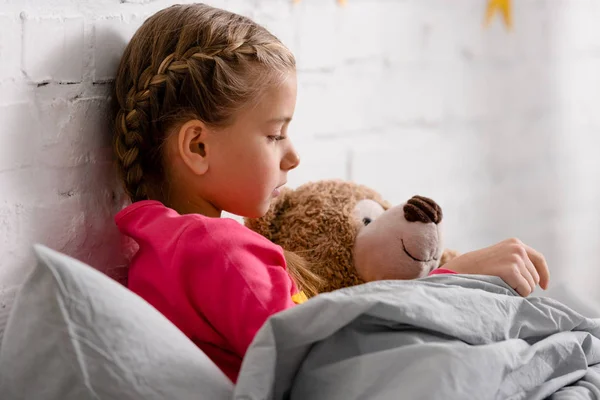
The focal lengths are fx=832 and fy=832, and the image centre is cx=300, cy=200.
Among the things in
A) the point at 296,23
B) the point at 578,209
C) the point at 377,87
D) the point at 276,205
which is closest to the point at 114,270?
the point at 276,205

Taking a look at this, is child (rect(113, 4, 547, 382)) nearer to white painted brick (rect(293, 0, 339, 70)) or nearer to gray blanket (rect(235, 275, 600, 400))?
gray blanket (rect(235, 275, 600, 400))

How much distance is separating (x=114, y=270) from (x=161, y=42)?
33 centimetres

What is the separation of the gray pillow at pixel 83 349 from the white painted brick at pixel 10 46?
0.30 meters

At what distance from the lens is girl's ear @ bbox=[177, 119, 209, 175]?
1101mm

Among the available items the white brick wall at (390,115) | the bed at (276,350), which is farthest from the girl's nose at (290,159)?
the bed at (276,350)

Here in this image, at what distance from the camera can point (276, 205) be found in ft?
4.37

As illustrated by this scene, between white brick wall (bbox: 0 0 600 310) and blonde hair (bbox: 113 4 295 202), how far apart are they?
0.17ft

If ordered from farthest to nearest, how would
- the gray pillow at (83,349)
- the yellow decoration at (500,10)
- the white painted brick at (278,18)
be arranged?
the yellow decoration at (500,10) < the white painted brick at (278,18) < the gray pillow at (83,349)

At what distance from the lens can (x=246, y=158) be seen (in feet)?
3.68

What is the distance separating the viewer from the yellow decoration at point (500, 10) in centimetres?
221

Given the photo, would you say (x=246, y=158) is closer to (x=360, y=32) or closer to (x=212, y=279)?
(x=212, y=279)

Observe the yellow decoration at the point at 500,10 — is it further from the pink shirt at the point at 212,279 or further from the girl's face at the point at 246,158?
the pink shirt at the point at 212,279

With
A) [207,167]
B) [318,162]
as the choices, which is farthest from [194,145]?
[318,162]

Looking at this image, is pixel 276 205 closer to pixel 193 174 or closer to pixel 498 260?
pixel 193 174
